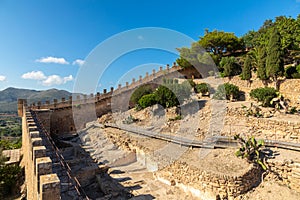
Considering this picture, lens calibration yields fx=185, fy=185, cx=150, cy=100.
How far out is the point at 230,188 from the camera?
5.69 meters

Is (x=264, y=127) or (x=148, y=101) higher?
(x=148, y=101)

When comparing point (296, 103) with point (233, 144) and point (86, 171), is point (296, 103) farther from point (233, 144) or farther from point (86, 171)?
point (86, 171)

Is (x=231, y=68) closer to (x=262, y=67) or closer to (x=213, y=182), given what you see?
(x=262, y=67)

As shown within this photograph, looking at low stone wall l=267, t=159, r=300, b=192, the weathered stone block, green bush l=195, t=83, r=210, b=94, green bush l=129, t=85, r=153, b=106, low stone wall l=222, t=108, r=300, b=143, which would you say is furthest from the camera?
green bush l=129, t=85, r=153, b=106

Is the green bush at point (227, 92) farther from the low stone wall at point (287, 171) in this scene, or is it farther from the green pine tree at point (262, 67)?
the low stone wall at point (287, 171)

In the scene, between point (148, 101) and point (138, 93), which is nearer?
point (148, 101)

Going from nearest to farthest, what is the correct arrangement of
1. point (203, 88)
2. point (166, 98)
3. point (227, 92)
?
point (166, 98)
point (227, 92)
point (203, 88)

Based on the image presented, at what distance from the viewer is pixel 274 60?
41.9 ft


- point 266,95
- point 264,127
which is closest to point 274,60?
point 266,95

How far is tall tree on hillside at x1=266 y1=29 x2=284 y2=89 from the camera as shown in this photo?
1260 cm

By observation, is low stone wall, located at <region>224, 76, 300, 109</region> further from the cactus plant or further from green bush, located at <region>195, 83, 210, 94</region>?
the cactus plant

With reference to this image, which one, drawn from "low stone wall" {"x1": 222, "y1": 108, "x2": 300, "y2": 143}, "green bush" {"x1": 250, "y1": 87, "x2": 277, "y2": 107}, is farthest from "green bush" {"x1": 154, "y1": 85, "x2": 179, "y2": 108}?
"green bush" {"x1": 250, "y1": 87, "x2": 277, "y2": 107}

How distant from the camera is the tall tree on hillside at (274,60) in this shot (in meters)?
12.6

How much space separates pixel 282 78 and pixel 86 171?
552 inches
